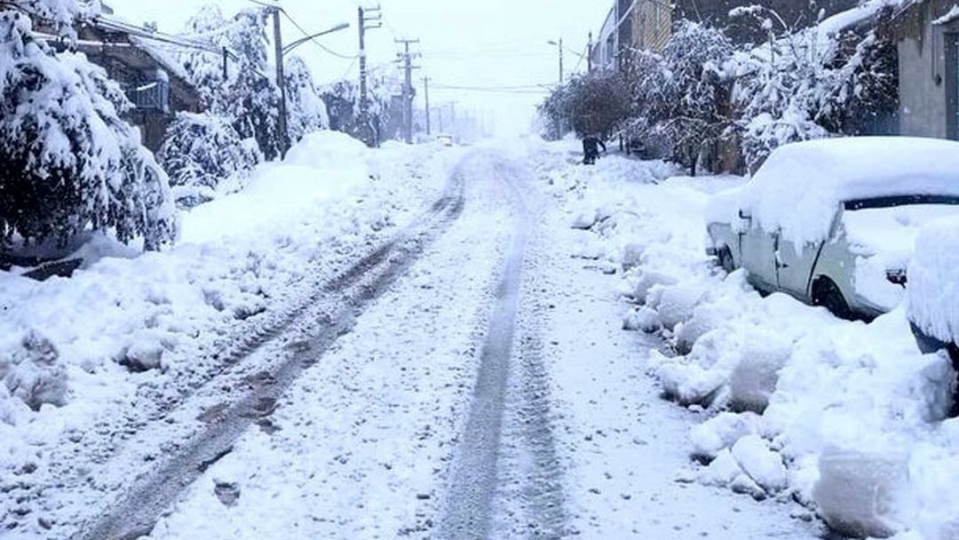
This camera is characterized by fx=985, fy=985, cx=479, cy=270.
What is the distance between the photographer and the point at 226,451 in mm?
5703

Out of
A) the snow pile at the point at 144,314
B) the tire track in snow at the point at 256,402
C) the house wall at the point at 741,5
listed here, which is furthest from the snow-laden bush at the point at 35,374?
the house wall at the point at 741,5

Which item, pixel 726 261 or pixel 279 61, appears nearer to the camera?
pixel 726 261

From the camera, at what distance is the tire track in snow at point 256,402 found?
4832 millimetres

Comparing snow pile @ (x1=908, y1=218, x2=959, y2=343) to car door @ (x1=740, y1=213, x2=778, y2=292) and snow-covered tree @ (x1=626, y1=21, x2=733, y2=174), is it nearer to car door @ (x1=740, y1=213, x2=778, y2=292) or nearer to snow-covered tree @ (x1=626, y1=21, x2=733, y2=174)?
car door @ (x1=740, y1=213, x2=778, y2=292)

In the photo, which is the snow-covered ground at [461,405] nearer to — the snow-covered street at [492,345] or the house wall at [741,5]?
the snow-covered street at [492,345]

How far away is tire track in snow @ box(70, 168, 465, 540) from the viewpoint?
15.9ft

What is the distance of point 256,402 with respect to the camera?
668 cm

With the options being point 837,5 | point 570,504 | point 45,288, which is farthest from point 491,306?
point 837,5

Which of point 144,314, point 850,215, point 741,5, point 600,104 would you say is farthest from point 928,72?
point 741,5

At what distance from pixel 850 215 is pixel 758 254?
184cm

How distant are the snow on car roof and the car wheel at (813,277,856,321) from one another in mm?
366

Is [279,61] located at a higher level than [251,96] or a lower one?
higher

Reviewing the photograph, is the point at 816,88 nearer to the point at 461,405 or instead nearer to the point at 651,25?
the point at 461,405

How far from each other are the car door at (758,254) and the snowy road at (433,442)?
138 centimetres
